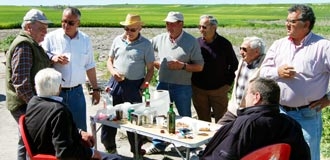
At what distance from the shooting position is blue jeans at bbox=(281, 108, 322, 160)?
429 centimetres

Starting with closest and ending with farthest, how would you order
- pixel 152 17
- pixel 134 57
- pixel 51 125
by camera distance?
pixel 51 125
pixel 134 57
pixel 152 17

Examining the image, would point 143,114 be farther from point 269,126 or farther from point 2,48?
point 2,48

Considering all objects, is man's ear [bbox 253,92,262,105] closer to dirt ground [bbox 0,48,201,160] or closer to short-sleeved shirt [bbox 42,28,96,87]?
short-sleeved shirt [bbox 42,28,96,87]

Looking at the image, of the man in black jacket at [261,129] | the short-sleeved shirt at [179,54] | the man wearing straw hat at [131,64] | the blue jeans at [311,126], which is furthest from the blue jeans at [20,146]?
the blue jeans at [311,126]

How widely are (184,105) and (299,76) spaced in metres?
2.22

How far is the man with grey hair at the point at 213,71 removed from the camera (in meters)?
6.30

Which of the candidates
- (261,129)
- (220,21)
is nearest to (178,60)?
(261,129)

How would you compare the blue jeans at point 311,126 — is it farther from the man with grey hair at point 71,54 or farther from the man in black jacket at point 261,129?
the man with grey hair at point 71,54

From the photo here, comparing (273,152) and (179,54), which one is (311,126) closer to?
(273,152)

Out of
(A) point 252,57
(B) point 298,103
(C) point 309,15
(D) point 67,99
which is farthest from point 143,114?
(C) point 309,15

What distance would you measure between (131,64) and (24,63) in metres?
1.72

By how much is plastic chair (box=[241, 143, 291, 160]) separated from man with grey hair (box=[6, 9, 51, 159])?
2398mm

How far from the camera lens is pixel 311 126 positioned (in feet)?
14.1

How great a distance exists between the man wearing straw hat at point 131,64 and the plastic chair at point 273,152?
114 inches
